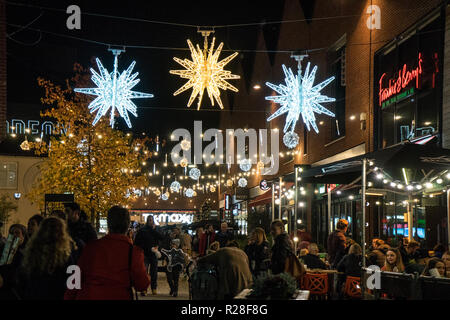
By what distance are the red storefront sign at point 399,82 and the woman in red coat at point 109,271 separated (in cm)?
1180

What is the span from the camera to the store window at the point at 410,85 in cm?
1433

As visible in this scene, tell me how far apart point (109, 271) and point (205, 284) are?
2820 millimetres

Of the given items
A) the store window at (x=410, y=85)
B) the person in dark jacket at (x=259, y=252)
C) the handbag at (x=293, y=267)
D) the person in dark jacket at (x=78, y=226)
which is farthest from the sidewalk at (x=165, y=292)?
the store window at (x=410, y=85)

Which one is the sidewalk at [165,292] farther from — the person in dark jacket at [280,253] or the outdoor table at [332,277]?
the person in dark jacket at [280,253]

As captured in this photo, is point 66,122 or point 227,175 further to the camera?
point 227,175

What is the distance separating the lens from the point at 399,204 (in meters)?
17.8

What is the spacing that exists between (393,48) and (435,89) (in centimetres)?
346

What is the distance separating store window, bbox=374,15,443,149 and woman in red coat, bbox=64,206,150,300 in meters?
10.6

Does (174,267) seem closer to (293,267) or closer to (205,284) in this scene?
(293,267)

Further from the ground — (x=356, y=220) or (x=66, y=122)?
(x=66, y=122)

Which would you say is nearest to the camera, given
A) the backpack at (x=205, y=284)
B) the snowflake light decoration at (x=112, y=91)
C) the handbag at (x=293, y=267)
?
the backpack at (x=205, y=284)
